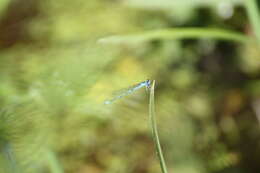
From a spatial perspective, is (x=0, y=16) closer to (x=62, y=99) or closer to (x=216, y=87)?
(x=62, y=99)

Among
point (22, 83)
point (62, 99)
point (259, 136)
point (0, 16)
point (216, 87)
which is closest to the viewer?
point (62, 99)

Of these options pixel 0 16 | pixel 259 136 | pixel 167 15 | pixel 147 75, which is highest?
pixel 0 16

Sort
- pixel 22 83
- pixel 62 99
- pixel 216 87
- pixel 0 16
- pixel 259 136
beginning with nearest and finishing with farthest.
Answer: pixel 62 99
pixel 22 83
pixel 259 136
pixel 216 87
pixel 0 16

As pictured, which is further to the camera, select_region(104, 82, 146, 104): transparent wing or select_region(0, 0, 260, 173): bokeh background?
select_region(0, 0, 260, 173): bokeh background

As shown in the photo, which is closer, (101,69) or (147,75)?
(101,69)

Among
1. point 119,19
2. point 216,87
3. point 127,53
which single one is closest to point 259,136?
point 216,87

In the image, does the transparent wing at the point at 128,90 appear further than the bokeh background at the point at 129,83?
No

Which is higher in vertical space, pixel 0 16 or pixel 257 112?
A: pixel 0 16

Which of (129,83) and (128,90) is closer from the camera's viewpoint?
(128,90)
